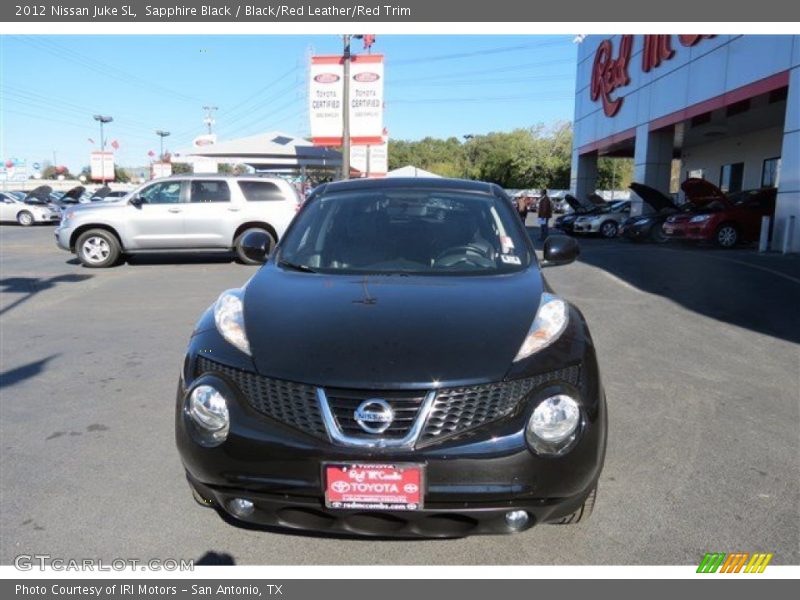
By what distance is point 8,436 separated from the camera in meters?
4.08

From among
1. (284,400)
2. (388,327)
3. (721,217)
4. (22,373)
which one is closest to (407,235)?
(388,327)

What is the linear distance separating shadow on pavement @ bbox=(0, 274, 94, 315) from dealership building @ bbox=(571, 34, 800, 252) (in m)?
14.4

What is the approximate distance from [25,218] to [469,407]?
103 ft

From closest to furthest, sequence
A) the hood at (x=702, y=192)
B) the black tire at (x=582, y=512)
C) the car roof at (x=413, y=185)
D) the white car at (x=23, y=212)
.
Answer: the black tire at (x=582, y=512) → the car roof at (x=413, y=185) → the hood at (x=702, y=192) → the white car at (x=23, y=212)

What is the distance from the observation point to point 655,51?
21.5 metres

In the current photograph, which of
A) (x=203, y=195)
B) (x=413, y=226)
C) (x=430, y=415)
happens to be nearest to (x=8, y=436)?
(x=413, y=226)

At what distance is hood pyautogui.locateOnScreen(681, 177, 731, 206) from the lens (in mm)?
16594

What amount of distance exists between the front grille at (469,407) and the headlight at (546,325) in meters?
0.16

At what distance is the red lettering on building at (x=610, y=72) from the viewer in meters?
24.6

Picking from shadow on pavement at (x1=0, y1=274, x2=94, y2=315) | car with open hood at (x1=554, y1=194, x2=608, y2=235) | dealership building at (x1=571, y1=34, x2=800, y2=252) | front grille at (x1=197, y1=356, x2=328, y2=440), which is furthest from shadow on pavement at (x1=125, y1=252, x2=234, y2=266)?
car with open hood at (x1=554, y1=194, x2=608, y2=235)

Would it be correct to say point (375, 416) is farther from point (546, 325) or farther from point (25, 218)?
point (25, 218)

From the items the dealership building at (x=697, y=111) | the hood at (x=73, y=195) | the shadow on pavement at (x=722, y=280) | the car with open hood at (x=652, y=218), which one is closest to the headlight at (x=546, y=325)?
the shadow on pavement at (x=722, y=280)

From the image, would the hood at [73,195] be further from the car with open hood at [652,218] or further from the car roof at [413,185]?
the car roof at [413,185]

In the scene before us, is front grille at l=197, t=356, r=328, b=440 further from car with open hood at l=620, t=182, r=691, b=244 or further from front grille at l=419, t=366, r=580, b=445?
car with open hood at l=620, t=182, r=691, b=244
